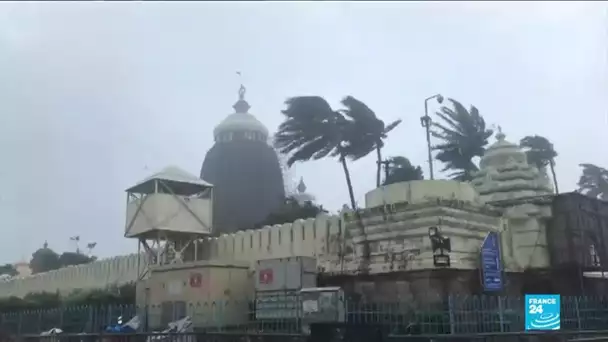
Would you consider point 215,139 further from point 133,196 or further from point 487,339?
point 487,339

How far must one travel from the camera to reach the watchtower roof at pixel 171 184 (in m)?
24.8

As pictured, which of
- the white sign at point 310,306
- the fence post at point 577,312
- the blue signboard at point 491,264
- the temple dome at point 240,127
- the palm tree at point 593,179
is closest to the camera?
the white sign at point 310,306

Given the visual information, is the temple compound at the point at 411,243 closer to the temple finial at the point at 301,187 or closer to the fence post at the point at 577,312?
the fence post at the point at 577,312

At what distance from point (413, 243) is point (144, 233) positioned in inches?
473

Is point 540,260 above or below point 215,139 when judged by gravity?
below

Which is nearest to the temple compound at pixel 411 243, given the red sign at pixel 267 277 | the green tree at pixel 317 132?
the red sign at pixel 267 277

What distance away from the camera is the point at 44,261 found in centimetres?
6288

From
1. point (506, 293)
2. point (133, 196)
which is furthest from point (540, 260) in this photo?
point (133, 196)

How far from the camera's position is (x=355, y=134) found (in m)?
33.0

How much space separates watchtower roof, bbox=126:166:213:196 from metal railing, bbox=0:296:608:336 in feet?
24.3

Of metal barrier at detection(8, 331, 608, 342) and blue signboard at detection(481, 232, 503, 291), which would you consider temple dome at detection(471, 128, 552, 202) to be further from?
metal barrier at detection(8, 331, 608, 342)

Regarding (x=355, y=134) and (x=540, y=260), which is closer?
(x=540, y=260)

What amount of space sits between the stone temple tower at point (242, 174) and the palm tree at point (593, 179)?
23.8 meters

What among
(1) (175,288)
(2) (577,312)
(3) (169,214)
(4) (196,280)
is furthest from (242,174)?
(2) (577,312)
